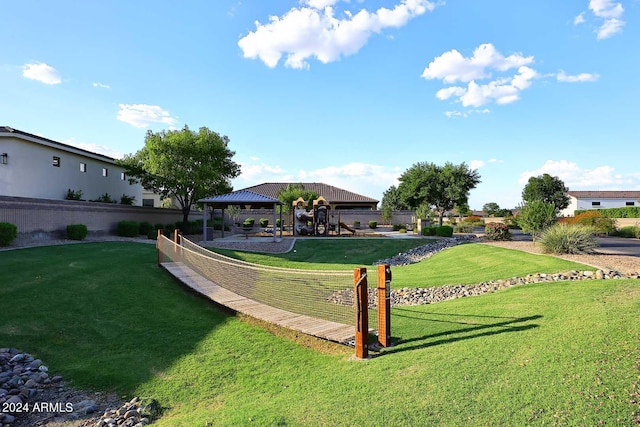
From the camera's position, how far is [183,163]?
78.8 ft

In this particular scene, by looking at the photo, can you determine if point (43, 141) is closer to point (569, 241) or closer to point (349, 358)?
point (349, 358)

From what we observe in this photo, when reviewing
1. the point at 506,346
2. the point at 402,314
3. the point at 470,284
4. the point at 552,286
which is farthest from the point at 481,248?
the point at 506,346

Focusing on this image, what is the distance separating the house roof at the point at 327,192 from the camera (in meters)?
44.1

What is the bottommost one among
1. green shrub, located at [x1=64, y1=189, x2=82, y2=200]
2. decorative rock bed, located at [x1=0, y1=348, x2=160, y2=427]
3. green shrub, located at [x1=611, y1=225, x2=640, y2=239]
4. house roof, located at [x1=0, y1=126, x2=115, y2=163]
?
decorative rock bed, located at [x1=0, y1=348, x2=160, y2=427]

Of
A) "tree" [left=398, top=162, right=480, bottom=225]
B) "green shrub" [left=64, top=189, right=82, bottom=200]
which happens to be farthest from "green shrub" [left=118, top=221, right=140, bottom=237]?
"tree" [left=398, top=162, right=480, bottom=225]

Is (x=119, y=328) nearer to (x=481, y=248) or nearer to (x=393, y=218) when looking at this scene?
(x=481, y=248)

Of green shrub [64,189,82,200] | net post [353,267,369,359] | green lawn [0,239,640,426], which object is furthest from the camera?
green shrub [64,189,82,200]

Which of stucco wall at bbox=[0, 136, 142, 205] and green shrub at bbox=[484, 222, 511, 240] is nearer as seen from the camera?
stucco wall at bbox=[0, 136, 142, 205]

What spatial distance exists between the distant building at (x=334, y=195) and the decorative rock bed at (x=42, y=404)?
125 ft

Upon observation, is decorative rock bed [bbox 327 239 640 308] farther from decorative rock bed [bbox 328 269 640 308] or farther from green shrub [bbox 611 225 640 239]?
green shrub [bbox 611 225 640 239]

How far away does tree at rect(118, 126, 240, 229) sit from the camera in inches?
922

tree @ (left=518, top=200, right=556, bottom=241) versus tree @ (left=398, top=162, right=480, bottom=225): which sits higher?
tree @ (left=398, top=162, right=480, bottom=225)

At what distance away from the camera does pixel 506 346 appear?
15.2ft

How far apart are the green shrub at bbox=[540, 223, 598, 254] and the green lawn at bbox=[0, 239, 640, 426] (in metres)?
5.37
